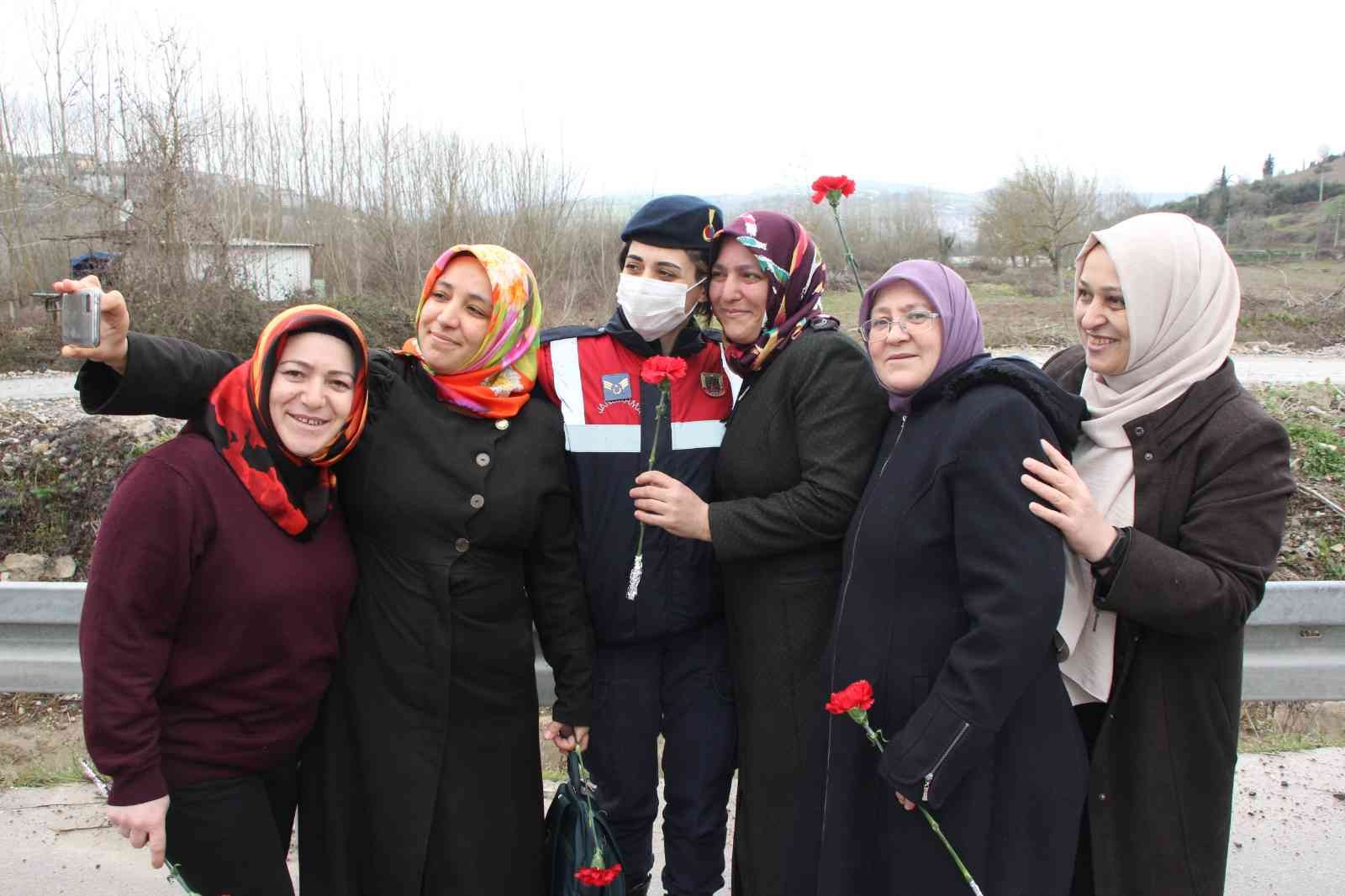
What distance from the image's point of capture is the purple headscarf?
2.21 m

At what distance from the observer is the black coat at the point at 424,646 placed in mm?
2426

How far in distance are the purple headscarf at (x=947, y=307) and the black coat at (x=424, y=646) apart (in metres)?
1.00

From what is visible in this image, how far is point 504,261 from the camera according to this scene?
2582 millimetres

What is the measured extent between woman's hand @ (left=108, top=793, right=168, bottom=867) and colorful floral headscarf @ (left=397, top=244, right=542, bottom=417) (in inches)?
44.9

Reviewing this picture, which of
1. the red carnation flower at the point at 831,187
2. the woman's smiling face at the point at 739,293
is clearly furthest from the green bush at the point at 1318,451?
the woman's smiling face at the point at 739,293

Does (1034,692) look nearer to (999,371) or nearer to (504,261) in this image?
(999,371)

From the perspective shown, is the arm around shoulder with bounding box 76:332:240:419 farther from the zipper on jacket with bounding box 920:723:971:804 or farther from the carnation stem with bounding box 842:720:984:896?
the zipper on jacket with bounding box 920:723:971:804

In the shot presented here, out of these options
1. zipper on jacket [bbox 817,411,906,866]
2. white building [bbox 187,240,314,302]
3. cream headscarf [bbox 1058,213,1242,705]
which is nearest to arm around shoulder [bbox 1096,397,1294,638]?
cream headscarf [bbox 1058,213,1242,705]

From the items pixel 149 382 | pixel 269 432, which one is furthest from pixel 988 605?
pixel 149 382

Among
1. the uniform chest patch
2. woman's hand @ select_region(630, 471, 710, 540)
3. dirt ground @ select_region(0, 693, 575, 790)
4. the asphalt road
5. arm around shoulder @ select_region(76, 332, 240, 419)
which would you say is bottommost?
dirt ground @ select_region(0, 693, 575, 790)

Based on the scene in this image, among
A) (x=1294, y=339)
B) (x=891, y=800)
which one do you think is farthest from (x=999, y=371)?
(x=1294, y=339)

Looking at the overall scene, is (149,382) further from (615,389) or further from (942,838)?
(942,838)

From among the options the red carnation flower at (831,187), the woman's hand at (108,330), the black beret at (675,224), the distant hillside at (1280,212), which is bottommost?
the woman's hand at (108,330)

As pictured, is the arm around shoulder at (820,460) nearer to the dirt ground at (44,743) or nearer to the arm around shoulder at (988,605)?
the arm around shoulder at (988,605)
